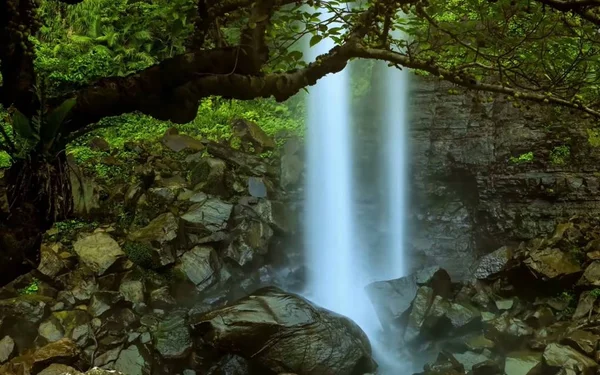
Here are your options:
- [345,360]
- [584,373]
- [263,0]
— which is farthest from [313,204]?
[263,0]

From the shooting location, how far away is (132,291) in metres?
7.88

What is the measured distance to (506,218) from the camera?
9.92 meters

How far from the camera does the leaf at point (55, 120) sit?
3.43 meters

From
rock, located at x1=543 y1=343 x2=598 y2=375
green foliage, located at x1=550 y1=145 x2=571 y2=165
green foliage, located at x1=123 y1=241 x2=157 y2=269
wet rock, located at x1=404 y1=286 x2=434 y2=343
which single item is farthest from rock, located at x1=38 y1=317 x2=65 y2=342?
green foliage, located at x1=550 y1=145 x2=571 y2=165

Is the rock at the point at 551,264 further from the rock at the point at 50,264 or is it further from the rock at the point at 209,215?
the rock at the point at 50,264

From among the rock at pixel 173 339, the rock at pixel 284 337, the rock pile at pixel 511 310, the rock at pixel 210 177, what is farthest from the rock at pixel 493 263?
the rock at pixel 173 339

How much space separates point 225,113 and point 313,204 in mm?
3638

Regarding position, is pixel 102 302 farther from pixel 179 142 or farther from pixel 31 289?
pixel 179 142

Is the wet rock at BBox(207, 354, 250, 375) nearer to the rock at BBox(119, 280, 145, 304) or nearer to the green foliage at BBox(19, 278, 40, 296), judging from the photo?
the rock at BBox(119, 280, 145, 304)

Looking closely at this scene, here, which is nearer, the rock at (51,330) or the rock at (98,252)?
the rock at (51,330)

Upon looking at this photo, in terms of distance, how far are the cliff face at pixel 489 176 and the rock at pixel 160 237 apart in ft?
17.6

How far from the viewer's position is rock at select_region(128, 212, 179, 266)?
8.40 m

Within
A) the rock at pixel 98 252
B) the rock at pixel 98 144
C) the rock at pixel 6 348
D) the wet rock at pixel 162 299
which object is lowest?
the rock at pixel 6 348

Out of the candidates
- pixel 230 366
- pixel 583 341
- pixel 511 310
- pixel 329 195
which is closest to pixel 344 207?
pixel 329 195
